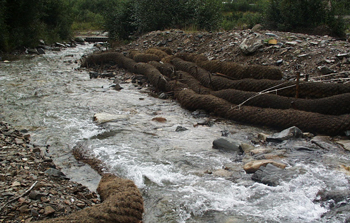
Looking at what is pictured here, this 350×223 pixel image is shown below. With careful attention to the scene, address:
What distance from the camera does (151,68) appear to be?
9180 millimetres

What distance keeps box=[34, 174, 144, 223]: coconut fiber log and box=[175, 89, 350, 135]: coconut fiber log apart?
9.68 ft

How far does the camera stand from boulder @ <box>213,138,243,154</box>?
14.6ft

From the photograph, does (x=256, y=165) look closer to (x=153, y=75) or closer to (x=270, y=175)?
(x=270, y=175)

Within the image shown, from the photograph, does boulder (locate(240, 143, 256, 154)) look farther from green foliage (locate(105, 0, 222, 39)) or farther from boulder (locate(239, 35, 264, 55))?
green foliage (locate(105, 0, 222, 39))

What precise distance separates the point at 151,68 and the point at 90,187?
6131 millimetres

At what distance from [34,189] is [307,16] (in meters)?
11.4

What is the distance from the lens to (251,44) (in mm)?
8234

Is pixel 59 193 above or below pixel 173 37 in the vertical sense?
below

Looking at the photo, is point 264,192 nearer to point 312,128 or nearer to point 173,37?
point 312,128

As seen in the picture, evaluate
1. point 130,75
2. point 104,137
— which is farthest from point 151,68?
point 104,137

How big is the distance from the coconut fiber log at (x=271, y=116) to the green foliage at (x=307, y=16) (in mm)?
7046

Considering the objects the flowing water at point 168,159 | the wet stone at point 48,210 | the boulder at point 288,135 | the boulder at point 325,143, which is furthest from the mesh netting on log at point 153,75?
the wet stone at point 48,210

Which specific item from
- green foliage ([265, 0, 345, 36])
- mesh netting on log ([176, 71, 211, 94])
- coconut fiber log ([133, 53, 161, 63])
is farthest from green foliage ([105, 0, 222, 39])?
mesh netting on log ([176, 71, 211, 94])

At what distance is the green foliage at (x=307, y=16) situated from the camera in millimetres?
11055
